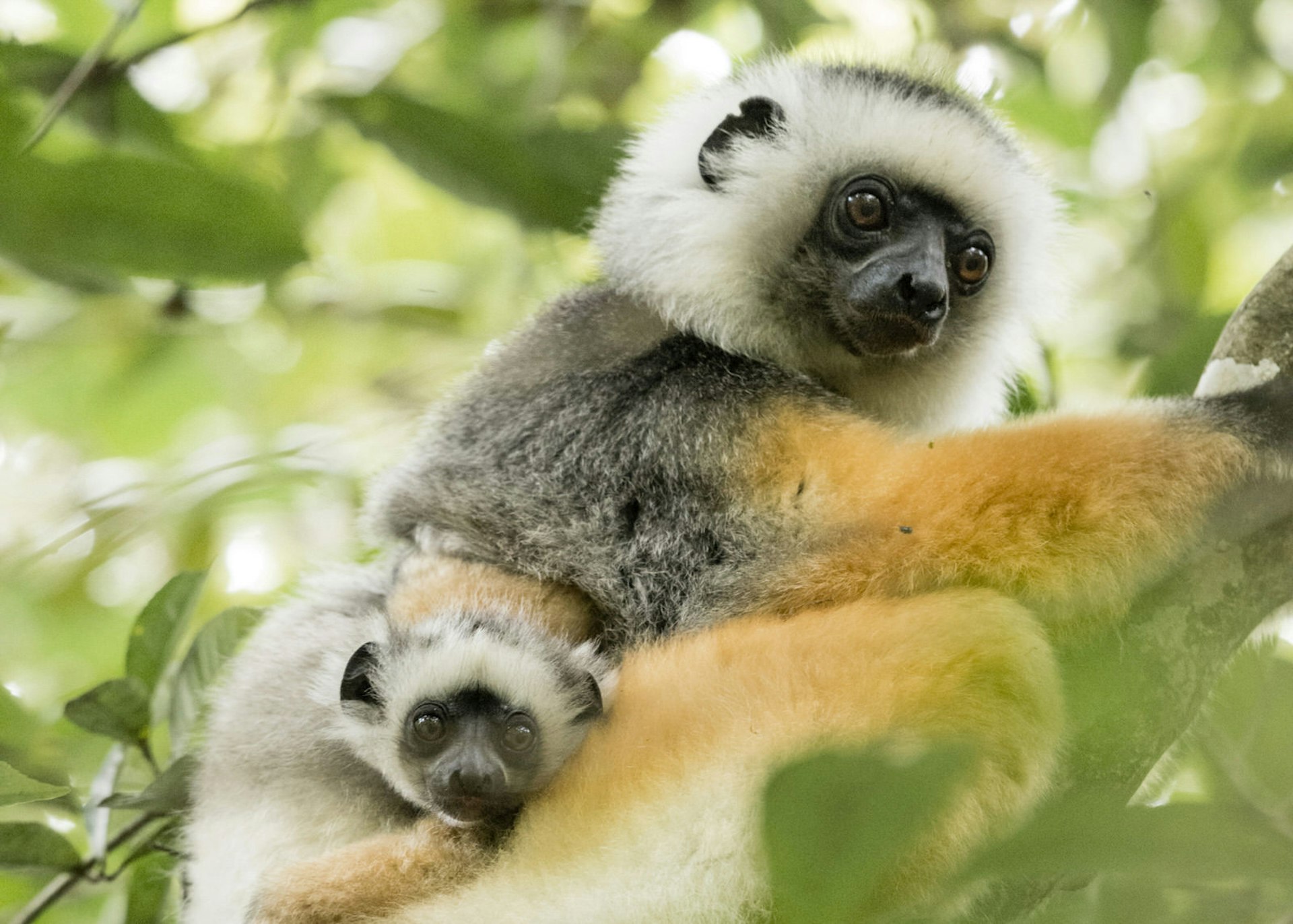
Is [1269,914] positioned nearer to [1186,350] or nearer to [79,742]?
[1186,350]

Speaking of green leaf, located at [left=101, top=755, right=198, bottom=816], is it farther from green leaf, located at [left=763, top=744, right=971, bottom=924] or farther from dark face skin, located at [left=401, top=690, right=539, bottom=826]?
green leaf, located at [left=763, top=744, right=971, bottom=924]

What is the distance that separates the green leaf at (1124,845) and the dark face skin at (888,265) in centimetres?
279

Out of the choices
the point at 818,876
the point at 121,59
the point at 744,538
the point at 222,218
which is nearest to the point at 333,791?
the point at 744,538

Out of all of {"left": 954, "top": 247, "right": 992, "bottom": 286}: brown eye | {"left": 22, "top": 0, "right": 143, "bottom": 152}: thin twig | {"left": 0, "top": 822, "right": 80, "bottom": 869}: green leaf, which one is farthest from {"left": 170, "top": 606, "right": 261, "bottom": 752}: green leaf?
{"left": 954, "top": 247, "right": 992, "bottom": 286}: brown eye

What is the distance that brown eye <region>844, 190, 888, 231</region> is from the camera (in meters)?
4.57

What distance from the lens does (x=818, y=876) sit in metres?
1.65

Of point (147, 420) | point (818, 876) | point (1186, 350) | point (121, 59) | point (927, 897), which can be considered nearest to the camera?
point (818, 876)

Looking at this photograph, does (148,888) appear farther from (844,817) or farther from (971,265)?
(971,265)

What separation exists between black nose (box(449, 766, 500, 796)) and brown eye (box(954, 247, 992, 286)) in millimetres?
2720

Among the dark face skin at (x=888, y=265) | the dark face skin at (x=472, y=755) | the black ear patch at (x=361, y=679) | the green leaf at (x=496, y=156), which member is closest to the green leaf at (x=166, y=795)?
the black ear patch at (x=361, y=679)

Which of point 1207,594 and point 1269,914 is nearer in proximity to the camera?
point 1269,914

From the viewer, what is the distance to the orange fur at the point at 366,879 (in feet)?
10.1

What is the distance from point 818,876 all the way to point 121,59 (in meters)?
4.44

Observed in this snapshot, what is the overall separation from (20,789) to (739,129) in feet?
11.3
